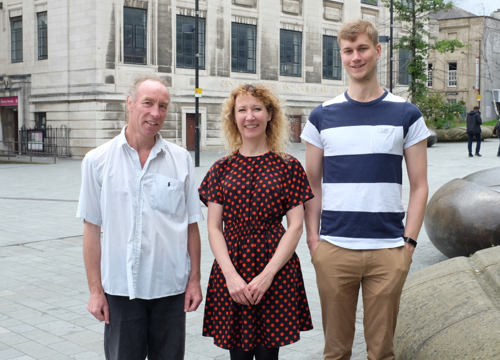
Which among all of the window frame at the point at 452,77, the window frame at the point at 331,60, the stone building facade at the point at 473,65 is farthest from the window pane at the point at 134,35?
the window frame at the point at 452,77

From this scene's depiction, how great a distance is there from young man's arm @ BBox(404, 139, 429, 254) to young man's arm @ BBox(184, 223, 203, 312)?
1092mm

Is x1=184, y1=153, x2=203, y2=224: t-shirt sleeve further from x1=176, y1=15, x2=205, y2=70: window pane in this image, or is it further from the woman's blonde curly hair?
x1=176, y1=15, x2=205, y2=70: window pane

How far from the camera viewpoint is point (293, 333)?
3.30 m

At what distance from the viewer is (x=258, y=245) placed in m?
3.27

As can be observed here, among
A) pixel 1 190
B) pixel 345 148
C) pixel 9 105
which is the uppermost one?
pixel 9 105

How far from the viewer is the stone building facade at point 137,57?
2844cm

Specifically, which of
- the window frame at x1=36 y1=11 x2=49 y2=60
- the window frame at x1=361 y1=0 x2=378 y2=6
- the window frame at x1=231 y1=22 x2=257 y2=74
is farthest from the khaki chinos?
the window frame at x1=361 y1=0 x2=378 y2=6

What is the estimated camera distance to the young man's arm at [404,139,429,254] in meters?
3.36

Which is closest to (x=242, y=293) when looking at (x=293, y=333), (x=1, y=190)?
(x=293, y=333)

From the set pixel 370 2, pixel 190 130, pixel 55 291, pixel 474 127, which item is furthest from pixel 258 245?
pixel 370 2

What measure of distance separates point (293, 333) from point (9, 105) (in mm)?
31679

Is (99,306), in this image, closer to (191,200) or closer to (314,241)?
(191,200)

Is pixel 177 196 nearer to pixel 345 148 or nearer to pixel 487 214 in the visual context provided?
pixel 345 148

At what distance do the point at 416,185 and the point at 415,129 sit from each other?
0.98 feet
